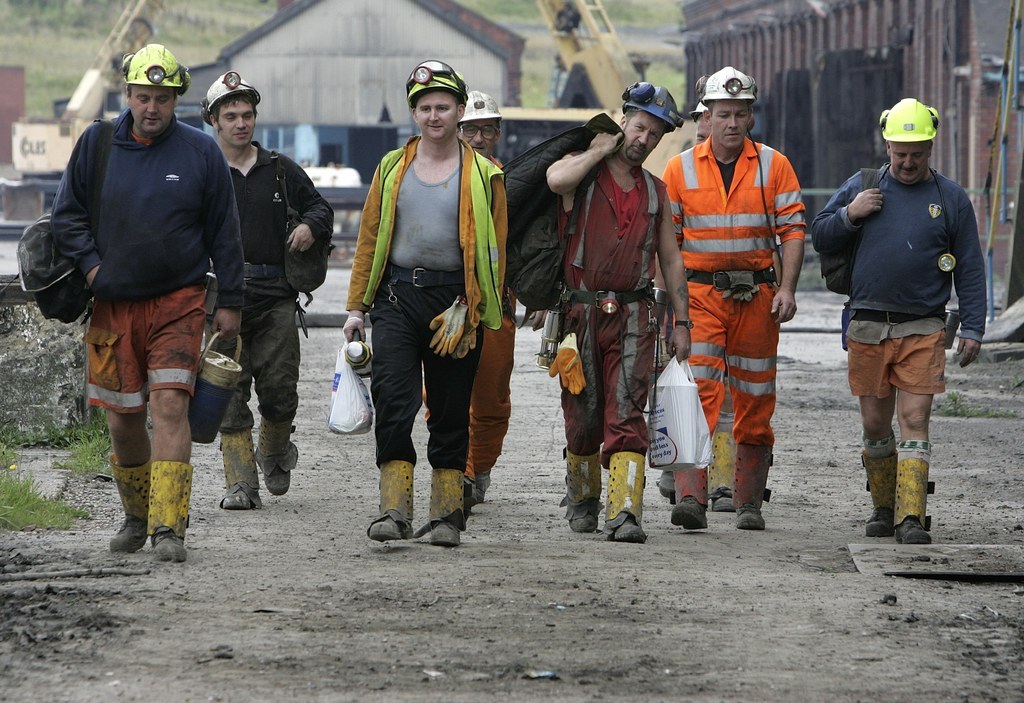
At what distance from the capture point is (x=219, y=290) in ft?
22.9

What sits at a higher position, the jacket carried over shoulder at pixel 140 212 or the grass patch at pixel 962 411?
the jacket carried over shoulder at pixel 140 212

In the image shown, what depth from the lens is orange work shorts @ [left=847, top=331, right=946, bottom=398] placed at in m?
7.52

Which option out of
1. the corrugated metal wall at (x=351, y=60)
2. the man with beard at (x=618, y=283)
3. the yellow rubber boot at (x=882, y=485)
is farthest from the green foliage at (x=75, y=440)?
the corrugated metal wall at (x=351, y=60)

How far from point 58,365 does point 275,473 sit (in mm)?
2049

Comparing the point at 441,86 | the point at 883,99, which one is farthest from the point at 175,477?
the point at 883,99

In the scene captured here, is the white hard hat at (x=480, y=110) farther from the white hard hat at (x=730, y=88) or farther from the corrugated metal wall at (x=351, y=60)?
the corrugated metal wall at (x=351, y=60)

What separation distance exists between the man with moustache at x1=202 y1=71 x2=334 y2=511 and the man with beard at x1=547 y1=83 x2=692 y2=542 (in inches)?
63.4

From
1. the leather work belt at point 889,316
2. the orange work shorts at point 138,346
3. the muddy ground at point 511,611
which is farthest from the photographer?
the leather work belt at point 889,316

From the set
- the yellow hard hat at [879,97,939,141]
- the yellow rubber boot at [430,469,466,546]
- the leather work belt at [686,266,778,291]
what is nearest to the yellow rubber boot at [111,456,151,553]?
the yellow rubber boot at [430,469,466,546]

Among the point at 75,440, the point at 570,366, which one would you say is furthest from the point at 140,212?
the point at 75,440

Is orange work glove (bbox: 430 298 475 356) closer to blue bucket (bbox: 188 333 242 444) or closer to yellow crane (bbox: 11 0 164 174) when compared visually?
blue bucket (bbox: 188 333 242 444)

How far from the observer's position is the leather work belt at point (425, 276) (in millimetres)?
7090

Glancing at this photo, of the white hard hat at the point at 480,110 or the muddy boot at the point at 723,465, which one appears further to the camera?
the white hard hat at the point at 480,110

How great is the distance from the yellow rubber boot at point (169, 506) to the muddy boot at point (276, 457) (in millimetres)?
1939
